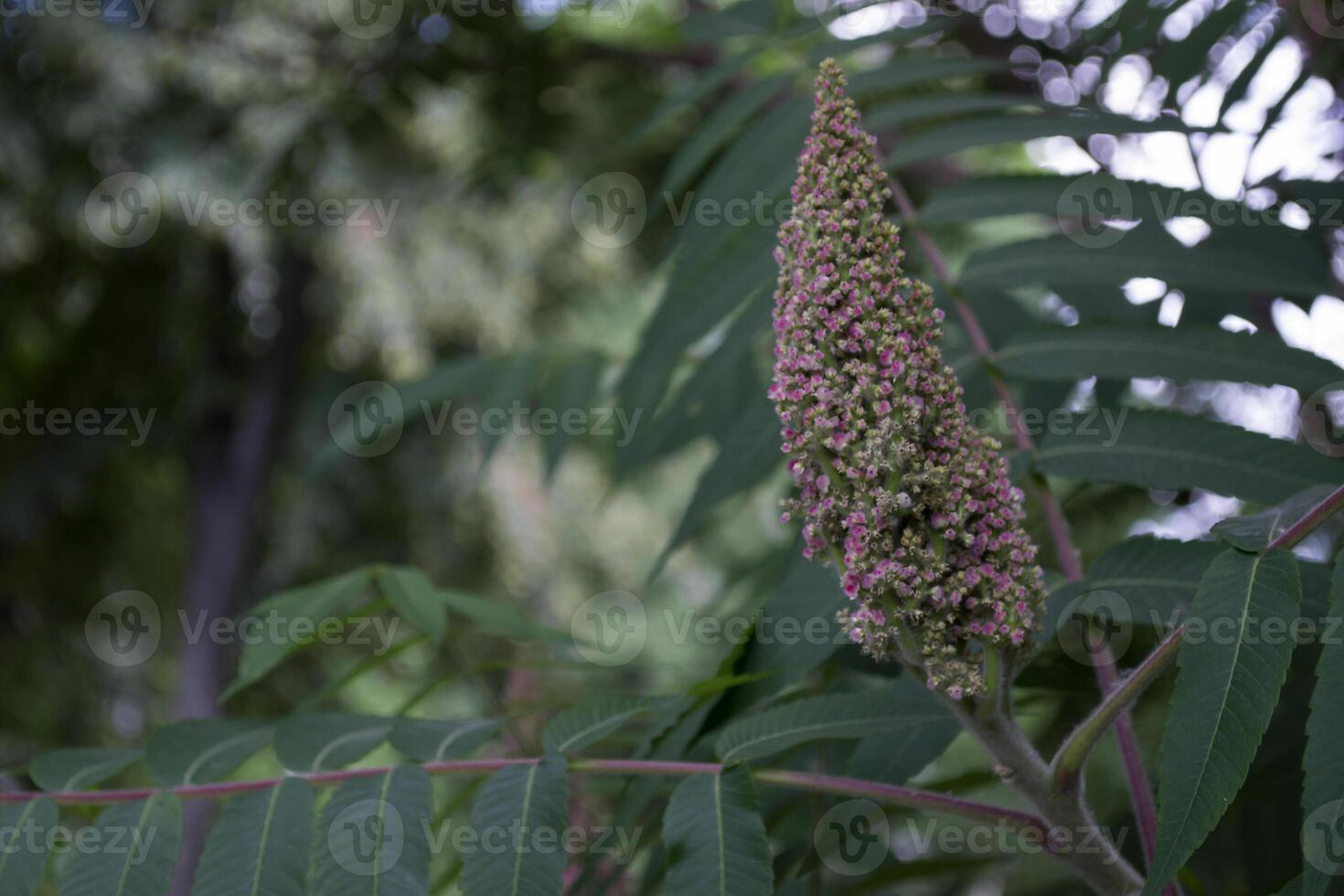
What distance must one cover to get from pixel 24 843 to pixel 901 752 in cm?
102

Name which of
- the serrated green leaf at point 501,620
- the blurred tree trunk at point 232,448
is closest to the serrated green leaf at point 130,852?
the serrated green leaf at point 501,620

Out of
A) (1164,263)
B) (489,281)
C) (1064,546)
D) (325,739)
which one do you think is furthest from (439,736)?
(489,281)

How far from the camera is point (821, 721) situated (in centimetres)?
119

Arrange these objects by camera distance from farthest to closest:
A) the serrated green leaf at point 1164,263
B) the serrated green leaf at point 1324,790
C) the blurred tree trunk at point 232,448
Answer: the blurred tree trunk at point 232,448, the serrated green leaf at point 1164,263, the serrated green leaf at point 1324,790

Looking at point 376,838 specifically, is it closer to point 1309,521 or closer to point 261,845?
point 261,845

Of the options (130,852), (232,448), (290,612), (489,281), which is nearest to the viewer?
(130,852)

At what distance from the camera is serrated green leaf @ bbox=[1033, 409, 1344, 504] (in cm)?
129

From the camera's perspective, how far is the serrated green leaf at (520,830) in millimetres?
1094

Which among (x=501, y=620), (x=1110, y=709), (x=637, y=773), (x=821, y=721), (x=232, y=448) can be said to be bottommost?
(x=232, y=448)

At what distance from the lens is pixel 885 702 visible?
1221mm

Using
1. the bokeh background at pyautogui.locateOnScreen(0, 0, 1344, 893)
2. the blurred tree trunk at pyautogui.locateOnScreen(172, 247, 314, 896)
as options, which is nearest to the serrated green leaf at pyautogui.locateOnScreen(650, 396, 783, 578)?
the bokeh background at pyautogui.locateOnScreen(0, 0, 1344, 893)

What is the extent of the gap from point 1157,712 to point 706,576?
7.16m

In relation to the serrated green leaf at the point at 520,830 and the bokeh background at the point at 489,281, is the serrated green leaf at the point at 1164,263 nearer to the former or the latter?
the bokeh background at the point at 489,281

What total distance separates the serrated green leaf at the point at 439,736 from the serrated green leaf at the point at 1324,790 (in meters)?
0.86
